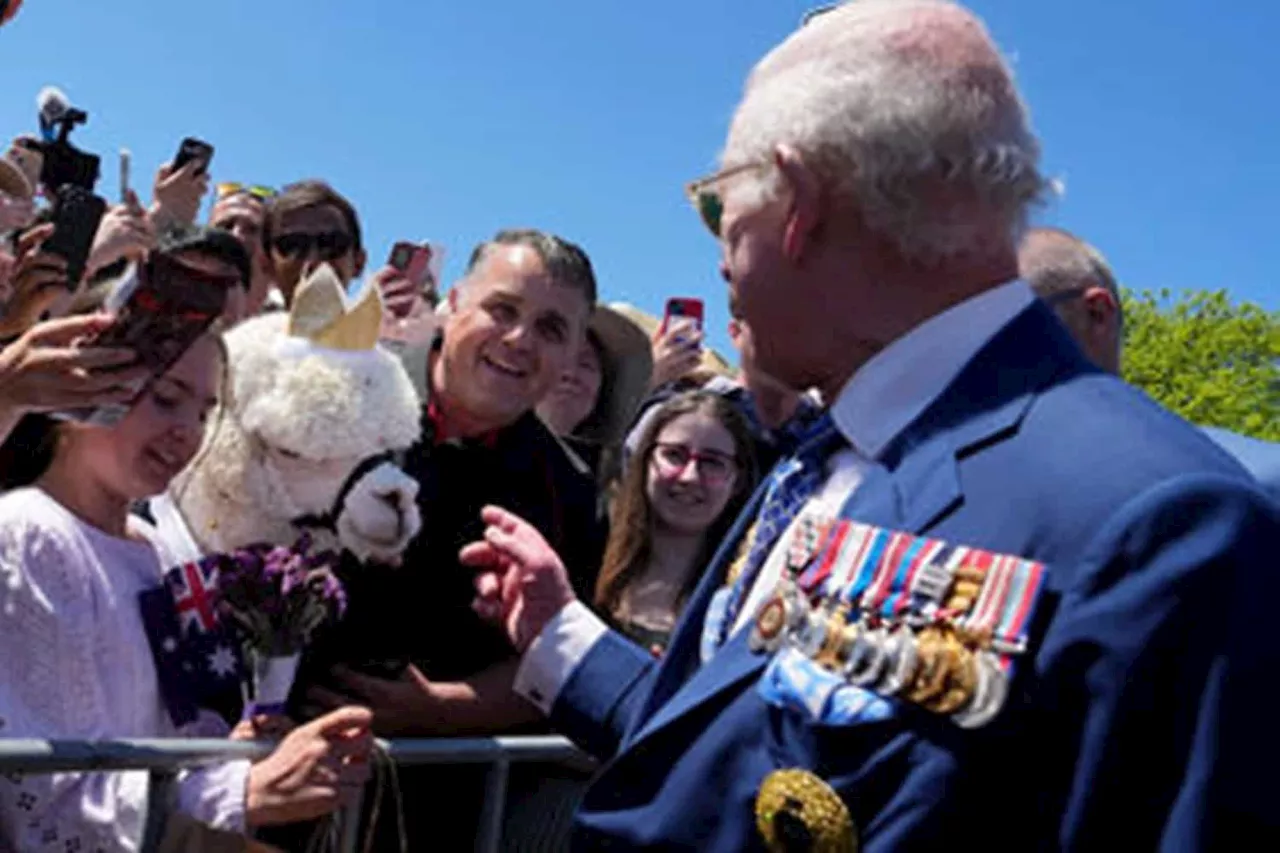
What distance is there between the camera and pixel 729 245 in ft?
6.73

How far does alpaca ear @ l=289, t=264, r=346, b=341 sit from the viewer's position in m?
3.33

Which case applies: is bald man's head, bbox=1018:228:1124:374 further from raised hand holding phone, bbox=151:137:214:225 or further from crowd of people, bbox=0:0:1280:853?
raised hand holding phone, bbox=151:137:214:225

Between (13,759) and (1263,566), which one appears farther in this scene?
(13,759)

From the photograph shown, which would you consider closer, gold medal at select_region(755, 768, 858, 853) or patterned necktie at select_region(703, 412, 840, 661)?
gold medal at select_region(755, 768, 858, 853)

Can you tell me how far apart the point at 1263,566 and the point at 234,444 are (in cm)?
226

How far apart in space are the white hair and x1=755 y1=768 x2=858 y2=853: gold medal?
69 centimetres

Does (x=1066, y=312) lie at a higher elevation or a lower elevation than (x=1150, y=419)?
higher

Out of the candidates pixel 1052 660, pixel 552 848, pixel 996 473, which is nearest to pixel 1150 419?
pixel 996 473

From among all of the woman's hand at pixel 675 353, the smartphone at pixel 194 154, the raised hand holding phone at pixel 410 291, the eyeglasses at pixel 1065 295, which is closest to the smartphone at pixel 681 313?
the woman's hand at pixel 675 353

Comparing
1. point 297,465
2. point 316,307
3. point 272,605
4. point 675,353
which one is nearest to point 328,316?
point 316,307

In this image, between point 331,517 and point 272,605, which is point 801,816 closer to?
point 272,605

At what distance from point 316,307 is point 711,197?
149cm

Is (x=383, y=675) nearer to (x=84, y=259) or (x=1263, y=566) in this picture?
(x=84, y=259)

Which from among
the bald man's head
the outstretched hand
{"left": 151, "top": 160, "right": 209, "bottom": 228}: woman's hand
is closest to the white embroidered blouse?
the outstretched hand
